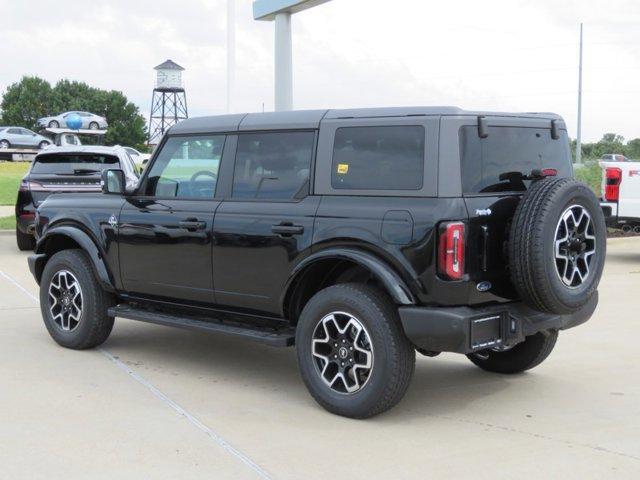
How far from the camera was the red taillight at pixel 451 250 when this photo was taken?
5012 millimetres

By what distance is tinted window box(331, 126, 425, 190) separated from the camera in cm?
531

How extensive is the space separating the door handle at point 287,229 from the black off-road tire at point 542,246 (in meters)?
1.30

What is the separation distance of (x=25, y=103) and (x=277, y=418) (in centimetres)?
10852

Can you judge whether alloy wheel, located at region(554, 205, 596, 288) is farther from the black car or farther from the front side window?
the black car

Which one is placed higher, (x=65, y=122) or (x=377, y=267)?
(x=65, y=122)

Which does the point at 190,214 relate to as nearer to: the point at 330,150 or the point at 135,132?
the point at 330,150

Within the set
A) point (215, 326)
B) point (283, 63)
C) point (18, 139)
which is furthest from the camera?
point (18, 139)

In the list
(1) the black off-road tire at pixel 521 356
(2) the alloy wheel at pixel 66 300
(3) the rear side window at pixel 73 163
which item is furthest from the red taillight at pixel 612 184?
(2) the alloy wheel at pixel 66 300

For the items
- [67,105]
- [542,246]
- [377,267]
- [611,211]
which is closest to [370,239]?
[377,267]

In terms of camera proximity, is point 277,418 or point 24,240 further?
point 24,240

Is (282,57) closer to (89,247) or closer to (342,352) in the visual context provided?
(89,247)

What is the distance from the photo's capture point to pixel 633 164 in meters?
13.6

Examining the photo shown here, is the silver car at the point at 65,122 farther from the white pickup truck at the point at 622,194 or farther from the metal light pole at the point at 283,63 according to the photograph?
the white pickup truck at the point at 622,194

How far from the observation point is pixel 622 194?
13.6m
